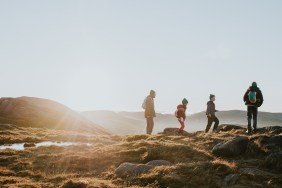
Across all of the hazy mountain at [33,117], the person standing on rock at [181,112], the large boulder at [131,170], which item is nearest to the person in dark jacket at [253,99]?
the person standing on rock at [181,112]

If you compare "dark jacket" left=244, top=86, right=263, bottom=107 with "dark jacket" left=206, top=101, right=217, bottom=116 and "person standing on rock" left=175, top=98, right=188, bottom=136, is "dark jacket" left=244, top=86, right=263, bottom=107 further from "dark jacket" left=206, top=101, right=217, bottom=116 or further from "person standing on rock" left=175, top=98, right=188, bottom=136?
"person standing on rock" left=175, top=98, right=188, bottom=136

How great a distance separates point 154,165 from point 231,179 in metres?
3.69

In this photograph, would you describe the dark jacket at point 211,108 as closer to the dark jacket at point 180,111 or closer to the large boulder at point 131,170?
the dark jacket at point 180,111

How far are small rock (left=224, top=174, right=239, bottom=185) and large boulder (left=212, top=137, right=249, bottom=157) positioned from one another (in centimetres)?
424

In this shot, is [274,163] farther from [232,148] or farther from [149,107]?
[149,107]

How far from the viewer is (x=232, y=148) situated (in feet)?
49.3

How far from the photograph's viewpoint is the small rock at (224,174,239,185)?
34.2 ft

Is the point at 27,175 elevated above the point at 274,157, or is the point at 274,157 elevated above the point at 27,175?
the point at 274,157

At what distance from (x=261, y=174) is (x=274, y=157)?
1.69 meters

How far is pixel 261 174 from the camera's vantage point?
11.0 metres

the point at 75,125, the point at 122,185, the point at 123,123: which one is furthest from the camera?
the point at 123,123

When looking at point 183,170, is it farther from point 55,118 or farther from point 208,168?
point 55,118

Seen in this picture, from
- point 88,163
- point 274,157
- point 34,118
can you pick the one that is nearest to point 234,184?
point 274,157

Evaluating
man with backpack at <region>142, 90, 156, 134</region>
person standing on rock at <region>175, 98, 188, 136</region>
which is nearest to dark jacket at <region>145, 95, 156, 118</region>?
man with backpack at <region>142, 90, 156, 134</region>
